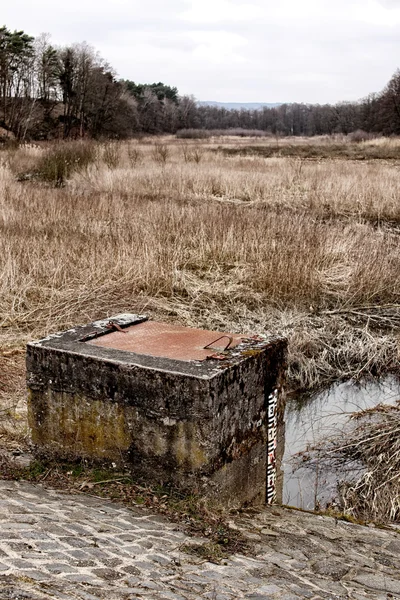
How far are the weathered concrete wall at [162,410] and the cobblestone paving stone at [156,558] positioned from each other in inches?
10.0

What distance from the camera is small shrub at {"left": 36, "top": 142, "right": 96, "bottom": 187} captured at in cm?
1858

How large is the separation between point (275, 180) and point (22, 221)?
7.69 metres

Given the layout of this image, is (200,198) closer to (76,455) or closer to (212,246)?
(212,246)

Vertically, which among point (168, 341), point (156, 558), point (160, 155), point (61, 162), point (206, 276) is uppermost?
point (160, 155)

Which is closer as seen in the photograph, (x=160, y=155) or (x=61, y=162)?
(x=61, y=162)

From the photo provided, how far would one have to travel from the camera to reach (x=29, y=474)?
4090 millimetres

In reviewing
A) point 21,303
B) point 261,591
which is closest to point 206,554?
point 261,591

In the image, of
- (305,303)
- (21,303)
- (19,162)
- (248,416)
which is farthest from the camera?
(19,162)

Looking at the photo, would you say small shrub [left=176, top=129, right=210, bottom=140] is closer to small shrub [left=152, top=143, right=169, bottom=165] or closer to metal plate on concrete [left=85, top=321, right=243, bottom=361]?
small shrub [left=152, top=143, right=169, bottom=165]

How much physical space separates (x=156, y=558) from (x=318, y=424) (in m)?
3.99

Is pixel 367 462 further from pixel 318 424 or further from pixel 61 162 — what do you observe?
pixel 61 162

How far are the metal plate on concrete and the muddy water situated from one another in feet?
4.59

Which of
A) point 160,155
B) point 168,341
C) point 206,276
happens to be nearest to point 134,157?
point 160,155

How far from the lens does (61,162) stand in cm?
1892
